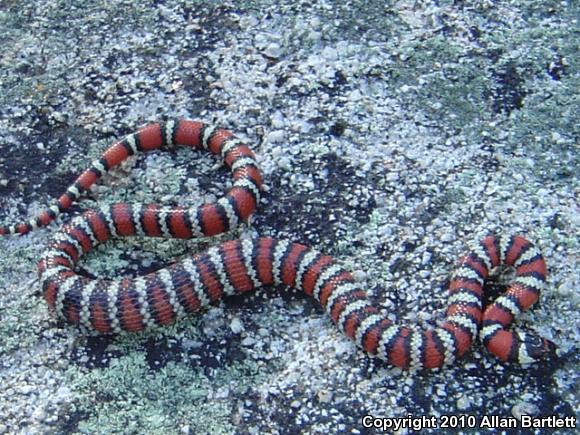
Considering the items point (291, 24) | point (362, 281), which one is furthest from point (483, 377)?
point (291, 24)

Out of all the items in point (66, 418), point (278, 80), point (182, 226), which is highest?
point (278, 80)

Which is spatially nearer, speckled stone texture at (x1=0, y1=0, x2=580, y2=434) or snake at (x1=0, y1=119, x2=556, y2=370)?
speckled stone texture at (x1=0, y1=0, x2=580, y2=434)

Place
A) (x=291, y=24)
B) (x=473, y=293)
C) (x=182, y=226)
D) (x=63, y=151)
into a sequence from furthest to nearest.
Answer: (x=291, y=24) → (x=63, y=151) → (x=182, y=226) → (x=473, y=293)

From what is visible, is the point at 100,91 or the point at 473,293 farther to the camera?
the point at 100,91

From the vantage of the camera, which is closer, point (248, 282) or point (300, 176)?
point (248, 282)

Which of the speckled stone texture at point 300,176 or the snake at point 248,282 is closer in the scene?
the speckled stone texture at point 300,176

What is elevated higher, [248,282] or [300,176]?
[300,176]

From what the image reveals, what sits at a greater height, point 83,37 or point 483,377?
point 83,37

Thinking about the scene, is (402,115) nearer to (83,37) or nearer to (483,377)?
(483,377)
